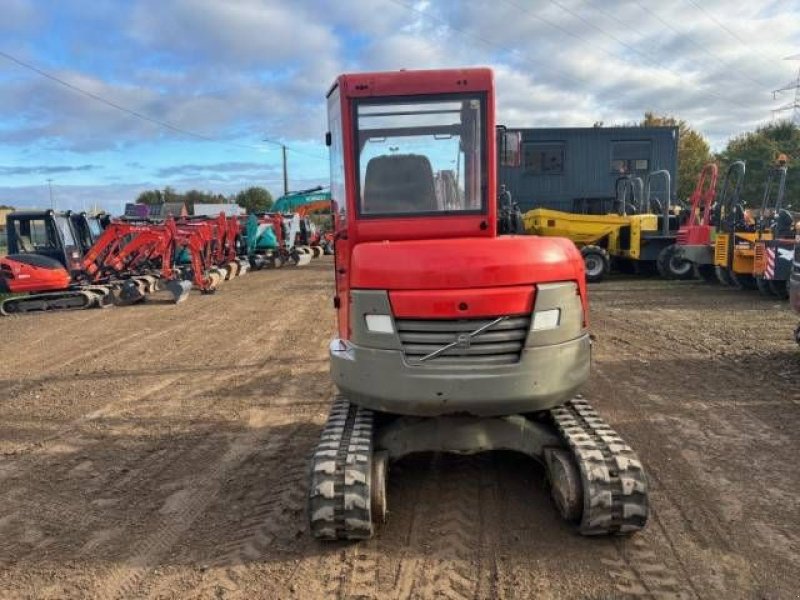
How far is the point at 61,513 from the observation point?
425 centimetres

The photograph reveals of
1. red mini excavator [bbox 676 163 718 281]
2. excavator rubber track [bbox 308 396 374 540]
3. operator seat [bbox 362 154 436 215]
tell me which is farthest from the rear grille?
red mini excavator [bbox 676 163 718 281]

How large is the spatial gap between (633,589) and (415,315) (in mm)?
1714

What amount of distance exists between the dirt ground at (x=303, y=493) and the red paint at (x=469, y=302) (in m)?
1.26

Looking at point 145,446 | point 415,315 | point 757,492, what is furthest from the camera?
point 145,446

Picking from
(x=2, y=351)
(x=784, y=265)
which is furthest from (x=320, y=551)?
(x=784, y=265)

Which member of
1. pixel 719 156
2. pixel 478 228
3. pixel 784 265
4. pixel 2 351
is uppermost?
pixel 719 156

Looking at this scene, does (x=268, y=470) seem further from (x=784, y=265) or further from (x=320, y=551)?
(x=784, y=265)

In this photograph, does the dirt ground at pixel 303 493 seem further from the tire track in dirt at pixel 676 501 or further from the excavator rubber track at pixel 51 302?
the excavator rubber track at pixel 51 302

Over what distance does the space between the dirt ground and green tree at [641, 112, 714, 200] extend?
40.7 m

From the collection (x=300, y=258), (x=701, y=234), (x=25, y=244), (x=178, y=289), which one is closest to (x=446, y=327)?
(x=178, y=289)

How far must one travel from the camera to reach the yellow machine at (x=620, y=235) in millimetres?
16641

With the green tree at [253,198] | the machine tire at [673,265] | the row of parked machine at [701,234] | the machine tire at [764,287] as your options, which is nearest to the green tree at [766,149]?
the row of parked machine at [701,234]

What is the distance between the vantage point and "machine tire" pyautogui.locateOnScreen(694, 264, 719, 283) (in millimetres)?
15977

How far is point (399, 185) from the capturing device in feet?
14.2
